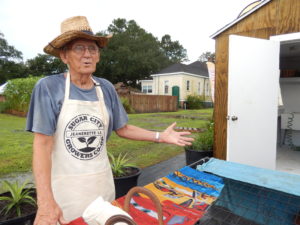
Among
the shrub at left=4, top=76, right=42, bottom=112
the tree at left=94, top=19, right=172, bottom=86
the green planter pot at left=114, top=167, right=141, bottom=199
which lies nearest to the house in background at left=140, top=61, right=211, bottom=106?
the tree at left=94, top=19, right=172, bottom=86

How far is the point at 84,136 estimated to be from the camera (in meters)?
1.72

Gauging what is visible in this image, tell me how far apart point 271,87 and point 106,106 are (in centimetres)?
360

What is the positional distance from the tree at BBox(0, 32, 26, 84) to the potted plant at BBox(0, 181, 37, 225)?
42.0 metres

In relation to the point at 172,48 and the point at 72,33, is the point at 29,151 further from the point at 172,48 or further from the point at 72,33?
the point at 172,48

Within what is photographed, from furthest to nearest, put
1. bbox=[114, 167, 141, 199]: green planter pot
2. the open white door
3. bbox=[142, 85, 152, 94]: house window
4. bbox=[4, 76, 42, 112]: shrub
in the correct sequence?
bbox=[142, 85, 152, 94]: house window < bbox=[4, 76, 42, 112]: shrub < the open white door < bbox=[114, 167, 141, 199]: green planter pot

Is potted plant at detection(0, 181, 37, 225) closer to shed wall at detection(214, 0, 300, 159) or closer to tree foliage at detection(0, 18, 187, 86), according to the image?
shed wall at detection(214, 0, 300, 159)

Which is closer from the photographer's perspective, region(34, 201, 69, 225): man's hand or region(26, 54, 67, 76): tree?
region(34, 201, 69, 225): man's hand

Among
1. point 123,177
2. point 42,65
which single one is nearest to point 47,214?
point 123,177

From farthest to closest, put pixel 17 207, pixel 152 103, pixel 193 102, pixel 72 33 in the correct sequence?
pixel 193 102 < pixel 152 103 < pixel 17 207 < pixel 72 33

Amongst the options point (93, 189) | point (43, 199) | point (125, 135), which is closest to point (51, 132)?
point (43, 199)

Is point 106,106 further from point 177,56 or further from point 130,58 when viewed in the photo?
point 177,56

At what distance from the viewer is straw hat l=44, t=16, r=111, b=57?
1.70 meters

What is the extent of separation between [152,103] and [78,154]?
66.9ft

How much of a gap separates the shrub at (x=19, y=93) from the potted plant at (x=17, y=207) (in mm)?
13219
